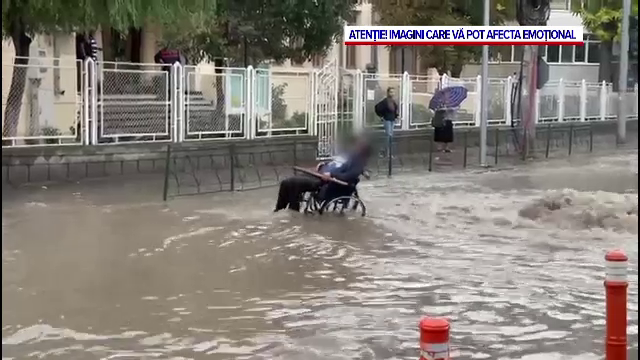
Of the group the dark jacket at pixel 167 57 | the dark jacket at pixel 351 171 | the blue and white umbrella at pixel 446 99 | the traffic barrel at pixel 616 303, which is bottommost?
the traffic barrel at pixel 616 303

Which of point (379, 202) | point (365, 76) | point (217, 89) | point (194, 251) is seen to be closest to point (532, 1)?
point (365, 76)

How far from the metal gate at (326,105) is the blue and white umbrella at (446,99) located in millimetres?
3488

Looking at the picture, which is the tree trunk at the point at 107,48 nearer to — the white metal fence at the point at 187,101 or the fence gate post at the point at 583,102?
the white metal fence at the point at 187,101

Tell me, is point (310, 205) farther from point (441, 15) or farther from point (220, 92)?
point (441, 15)

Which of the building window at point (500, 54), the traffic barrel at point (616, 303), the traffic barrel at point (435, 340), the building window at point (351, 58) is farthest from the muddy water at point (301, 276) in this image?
the building window at point (351, 58)

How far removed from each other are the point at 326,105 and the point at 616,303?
16807 millimetres

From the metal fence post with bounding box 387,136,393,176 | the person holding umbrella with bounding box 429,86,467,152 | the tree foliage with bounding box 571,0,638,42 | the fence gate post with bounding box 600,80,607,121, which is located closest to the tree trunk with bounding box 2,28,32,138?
the metal fence post with bounding box 387,136,393,176

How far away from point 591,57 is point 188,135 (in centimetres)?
3593

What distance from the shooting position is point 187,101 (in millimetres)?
18344

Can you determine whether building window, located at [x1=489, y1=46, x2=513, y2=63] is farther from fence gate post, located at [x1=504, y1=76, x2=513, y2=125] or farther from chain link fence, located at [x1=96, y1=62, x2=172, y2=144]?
chain link fence, located at [x1=96, y1=62, x2=172, y2=144]

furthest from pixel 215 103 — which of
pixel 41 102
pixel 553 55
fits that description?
pixel 553 55

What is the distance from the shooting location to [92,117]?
1669cm

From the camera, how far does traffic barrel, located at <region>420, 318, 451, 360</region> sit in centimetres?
411

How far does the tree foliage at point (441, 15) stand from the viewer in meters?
28.1
